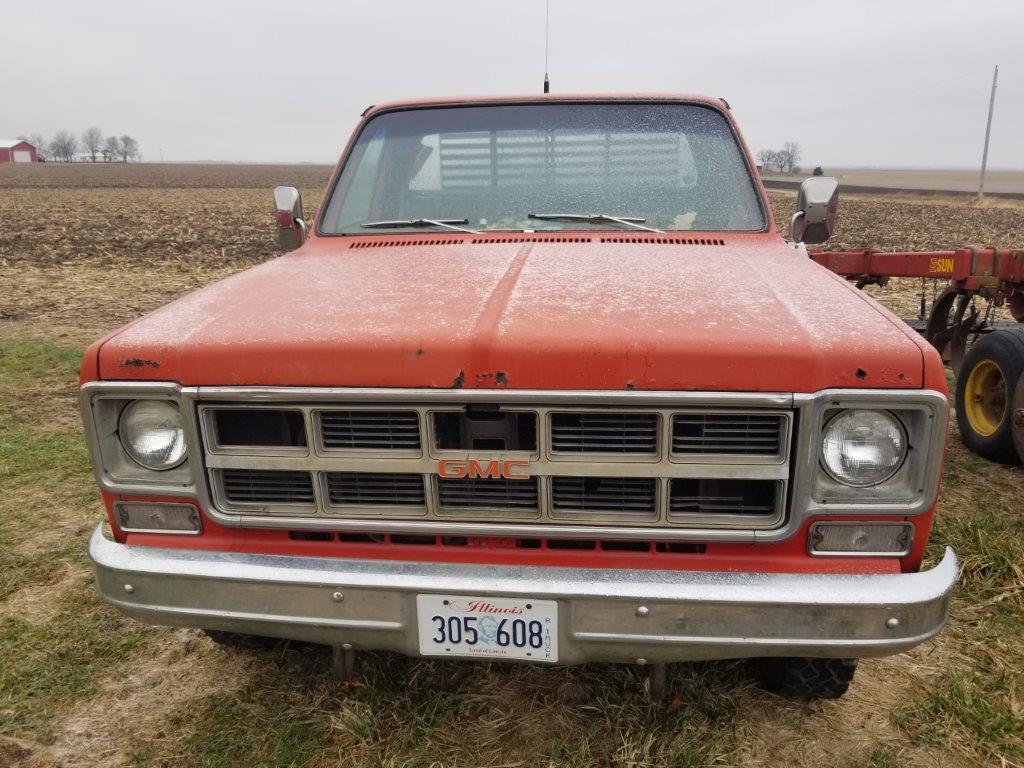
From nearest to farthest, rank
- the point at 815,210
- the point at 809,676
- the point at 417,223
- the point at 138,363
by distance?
the point at 138,363
the point at 809,676
the point at 417,223
the point at 815,210

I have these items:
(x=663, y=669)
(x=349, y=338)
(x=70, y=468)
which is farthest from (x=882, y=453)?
(x=70, y=468)

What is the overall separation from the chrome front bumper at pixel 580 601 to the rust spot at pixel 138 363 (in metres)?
0.53

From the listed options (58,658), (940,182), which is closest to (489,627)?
(58,658)

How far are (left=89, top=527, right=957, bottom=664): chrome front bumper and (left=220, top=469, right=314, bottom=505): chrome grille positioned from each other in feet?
0.53

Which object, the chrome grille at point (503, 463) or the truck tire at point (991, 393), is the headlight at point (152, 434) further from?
the truck tire at point (991, 393)

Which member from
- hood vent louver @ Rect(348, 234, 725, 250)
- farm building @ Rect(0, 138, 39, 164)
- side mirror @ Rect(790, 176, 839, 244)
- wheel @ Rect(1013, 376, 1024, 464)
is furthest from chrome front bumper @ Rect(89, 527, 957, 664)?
farm building @ Rect(0, 138, 39, 164)

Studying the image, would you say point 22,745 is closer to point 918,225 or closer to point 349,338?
point 349,338

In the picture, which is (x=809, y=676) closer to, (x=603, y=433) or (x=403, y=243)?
(x=603, y=433)

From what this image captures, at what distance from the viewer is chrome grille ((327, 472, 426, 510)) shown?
204 centimetres

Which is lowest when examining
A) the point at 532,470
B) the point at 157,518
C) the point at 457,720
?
the point at 457,720

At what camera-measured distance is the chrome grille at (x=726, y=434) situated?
1.87 metres

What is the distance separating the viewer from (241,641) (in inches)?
107

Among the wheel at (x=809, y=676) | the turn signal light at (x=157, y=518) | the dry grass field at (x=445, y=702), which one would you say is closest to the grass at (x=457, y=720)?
the dry grass field at (x=445, y=702)

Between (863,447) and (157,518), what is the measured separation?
1946mm
